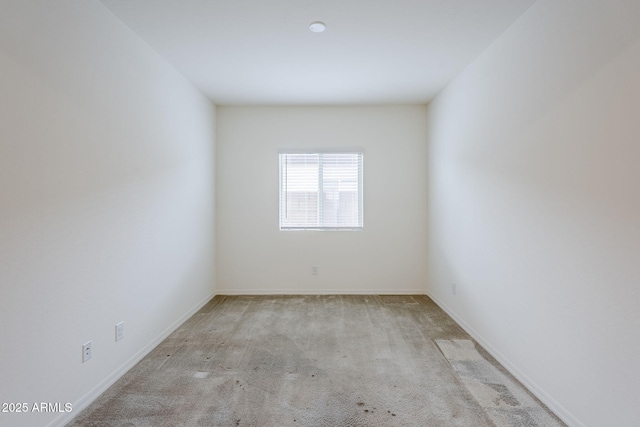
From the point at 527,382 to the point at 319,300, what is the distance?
248cm

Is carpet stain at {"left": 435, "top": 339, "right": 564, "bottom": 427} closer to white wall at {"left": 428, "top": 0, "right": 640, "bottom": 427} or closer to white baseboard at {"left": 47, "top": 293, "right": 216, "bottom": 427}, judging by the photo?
white wall at {"left": 428, "top": 0, "right": 640, "bottom": 427}

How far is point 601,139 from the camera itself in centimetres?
166

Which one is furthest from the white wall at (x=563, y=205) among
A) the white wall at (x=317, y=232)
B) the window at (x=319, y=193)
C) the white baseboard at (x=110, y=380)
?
the white baseboard at (x=110, y=380)

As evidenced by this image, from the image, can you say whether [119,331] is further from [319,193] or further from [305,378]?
[319,193]

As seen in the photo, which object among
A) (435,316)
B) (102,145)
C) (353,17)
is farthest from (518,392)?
(102,145)

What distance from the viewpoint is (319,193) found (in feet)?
15.1

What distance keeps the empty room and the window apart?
34.6 inches

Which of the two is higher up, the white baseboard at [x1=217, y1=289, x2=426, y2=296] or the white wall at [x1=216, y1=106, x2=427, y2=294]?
the white wall at [x1=216, y1=106, x2=427, y2=294]

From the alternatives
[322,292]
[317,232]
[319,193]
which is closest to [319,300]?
[322,292]

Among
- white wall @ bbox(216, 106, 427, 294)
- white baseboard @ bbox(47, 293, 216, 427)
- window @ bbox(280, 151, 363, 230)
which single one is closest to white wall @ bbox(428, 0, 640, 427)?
white wall @ bbox(216, 106, 427, 294)

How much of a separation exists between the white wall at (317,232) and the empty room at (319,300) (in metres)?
0.32

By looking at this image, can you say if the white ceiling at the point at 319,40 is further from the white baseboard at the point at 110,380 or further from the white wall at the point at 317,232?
the white baseboard at the point at 110,380

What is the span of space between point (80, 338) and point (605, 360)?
2.93 m

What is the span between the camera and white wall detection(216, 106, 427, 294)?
4496 millimetres
